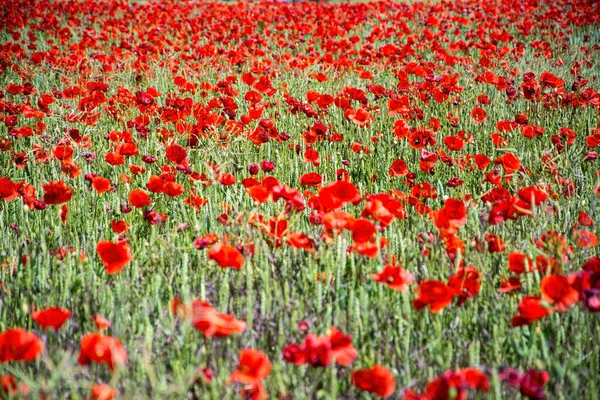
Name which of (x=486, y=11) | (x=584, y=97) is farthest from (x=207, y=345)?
→ (x=486, y=11)

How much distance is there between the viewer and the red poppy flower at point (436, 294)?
1.38 meters

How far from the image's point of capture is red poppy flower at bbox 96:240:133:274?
1.51m

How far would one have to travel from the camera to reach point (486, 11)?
1000 centimetres

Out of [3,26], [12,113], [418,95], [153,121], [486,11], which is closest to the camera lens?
[12,113]

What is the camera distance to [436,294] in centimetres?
140

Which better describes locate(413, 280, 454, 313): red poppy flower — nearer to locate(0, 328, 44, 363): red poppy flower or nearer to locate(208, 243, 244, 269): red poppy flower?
locate(208, 243, 244, 269): red poppy flower

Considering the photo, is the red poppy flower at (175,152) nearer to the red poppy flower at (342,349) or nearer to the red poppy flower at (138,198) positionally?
the red poppy flower at (138,198)

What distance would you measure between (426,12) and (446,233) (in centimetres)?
970

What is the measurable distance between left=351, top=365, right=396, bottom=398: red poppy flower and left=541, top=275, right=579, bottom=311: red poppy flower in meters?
0.46

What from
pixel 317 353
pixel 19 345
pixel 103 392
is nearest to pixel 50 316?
pixel 19 345

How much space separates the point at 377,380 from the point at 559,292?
1.69ft

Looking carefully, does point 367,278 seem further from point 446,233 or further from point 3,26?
point 3,26

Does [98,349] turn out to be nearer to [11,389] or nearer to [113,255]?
[11,389]

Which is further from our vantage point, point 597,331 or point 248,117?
point 248,117
